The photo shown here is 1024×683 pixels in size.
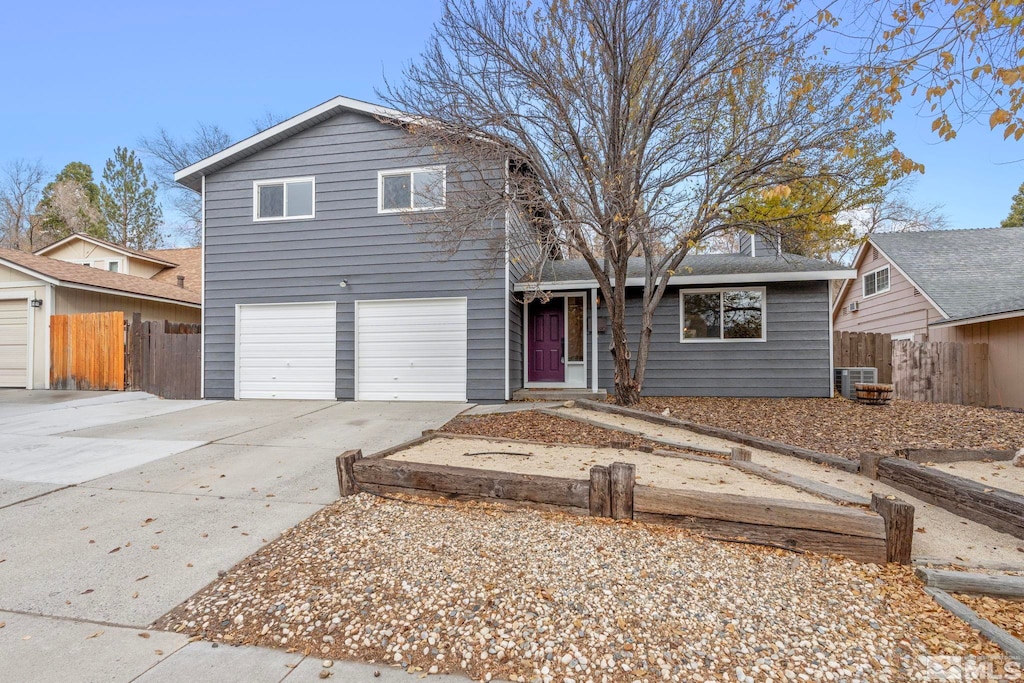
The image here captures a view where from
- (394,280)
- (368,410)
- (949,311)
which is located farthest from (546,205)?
(949,311)

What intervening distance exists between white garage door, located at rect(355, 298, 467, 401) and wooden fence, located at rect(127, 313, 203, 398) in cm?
376

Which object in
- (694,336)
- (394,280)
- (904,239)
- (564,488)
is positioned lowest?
(564,488)

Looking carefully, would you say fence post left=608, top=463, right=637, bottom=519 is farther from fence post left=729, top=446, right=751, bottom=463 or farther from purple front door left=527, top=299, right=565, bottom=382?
purple front door left=527, top=299, right=565, bottom=382

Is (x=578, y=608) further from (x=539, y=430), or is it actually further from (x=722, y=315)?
(x=722, y=315)

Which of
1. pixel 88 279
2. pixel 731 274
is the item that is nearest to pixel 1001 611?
pixel 731 274

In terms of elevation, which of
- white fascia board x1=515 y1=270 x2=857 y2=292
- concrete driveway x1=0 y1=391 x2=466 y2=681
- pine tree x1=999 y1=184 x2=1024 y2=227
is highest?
pine tree x1=999 y1=184 x2=1024 y2=227

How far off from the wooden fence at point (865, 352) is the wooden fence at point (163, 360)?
597 inches

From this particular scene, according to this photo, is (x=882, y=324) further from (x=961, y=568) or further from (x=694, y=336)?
(x=961, y=568)

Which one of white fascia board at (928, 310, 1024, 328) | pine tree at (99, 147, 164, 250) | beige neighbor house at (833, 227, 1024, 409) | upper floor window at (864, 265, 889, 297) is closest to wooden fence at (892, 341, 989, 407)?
beige neighbor house at (833, 227, 1024, 409)

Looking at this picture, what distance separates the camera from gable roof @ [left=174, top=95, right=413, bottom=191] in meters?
9.54

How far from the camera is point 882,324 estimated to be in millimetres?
15109

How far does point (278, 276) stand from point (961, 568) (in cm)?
1062

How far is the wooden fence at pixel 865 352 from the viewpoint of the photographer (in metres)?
12.4

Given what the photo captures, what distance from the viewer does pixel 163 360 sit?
1045cm
